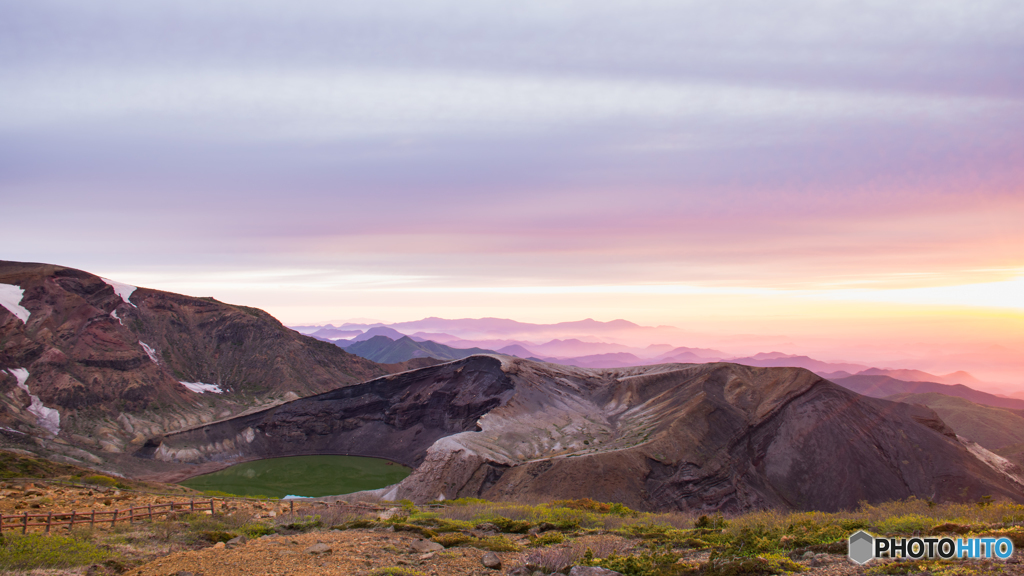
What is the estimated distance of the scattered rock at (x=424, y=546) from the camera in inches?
568

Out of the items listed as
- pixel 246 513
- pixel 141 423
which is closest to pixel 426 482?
pixel 246 513

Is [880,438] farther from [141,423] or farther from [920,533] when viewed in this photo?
[141,423]

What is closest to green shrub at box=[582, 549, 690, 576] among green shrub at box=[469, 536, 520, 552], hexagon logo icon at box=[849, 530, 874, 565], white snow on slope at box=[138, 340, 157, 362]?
green shrub at box=[469, 536, 520, 552]

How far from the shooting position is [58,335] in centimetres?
8219

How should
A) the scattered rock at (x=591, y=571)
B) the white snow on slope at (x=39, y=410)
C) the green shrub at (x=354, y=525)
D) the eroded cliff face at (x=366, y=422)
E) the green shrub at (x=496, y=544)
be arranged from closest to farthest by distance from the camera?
the scattered rock at (x=591, y=571)
the green shrub at (x=496, y=544)
the green shrub at (x=354, y=525)
the eroded cliff face at (x=366, y=422)
the white snow on slope at (x=39, y=410)

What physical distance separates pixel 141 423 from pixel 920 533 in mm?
92882

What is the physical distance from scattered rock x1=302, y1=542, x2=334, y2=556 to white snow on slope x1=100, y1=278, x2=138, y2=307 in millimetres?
114754

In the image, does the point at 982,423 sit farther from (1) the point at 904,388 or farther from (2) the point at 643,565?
(2) the point at 643,565

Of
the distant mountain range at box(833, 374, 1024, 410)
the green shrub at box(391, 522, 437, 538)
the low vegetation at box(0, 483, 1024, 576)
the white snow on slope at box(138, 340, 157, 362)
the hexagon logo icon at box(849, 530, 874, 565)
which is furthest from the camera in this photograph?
the distant mountain range at box(833, 374, 1024, 410)

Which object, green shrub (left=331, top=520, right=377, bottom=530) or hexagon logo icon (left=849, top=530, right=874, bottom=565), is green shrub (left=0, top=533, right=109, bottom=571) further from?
hexagon logo icon (left=849, top=530, right=874, bottom=565)

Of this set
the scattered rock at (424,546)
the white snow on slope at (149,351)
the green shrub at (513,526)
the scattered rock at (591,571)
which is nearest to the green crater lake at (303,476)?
the green shrub at (513,526)

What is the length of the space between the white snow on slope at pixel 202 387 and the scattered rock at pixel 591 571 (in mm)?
101192

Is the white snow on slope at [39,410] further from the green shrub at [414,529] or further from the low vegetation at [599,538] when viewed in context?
the green shrub at [414,529]

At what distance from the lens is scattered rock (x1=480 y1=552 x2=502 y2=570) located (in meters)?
12.7
